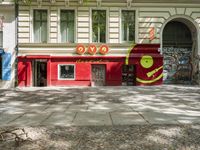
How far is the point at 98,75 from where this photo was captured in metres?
23.8

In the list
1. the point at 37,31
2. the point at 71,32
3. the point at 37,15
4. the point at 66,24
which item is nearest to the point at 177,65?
the point at 71,32

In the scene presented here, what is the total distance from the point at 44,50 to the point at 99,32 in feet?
15.4

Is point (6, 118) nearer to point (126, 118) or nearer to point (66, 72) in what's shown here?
point (126, 118)

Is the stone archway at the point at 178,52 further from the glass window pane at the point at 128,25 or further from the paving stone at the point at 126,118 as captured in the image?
the paving stone at the point at 126,118

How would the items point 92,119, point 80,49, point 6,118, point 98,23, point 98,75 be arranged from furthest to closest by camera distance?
point 98,75 < point 98,23 < point 80,49 < point 6,118 < point 92,119

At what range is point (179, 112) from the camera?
11.0 meters

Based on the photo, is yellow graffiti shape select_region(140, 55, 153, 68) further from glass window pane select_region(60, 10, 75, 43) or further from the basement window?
glass window pane select_region(60, 10, 75, 43)

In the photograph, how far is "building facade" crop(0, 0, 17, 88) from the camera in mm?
22922

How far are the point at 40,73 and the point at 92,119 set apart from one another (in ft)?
50.1

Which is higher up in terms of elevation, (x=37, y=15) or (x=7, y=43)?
(x=37, y=15)

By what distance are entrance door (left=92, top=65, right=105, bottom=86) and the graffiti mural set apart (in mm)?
5390

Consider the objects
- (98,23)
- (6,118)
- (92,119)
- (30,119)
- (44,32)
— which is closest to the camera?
(92,119)

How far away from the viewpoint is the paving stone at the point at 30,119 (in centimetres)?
905

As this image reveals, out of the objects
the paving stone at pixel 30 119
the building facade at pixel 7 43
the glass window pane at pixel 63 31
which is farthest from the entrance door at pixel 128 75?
the paving stone at pixel 30 119
